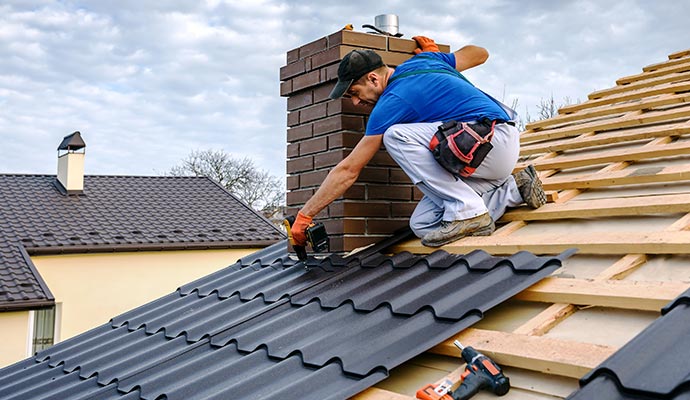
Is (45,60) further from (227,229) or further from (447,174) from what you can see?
(447,174)

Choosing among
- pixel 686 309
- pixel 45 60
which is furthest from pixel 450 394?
pixel 45 60

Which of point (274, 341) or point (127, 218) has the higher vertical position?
point (127, 218)

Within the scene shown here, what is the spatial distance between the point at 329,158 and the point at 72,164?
1683 cm

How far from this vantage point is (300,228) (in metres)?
4.13

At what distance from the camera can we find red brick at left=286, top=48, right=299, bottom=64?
4875 mm

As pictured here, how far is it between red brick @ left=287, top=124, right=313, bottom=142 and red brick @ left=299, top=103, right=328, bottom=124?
0.16 ft

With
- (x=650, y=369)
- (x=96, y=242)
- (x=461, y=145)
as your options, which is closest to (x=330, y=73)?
(x=461, y=145)

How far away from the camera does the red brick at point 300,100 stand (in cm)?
473

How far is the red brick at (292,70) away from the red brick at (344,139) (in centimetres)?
67

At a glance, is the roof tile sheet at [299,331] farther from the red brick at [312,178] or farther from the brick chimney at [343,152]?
the red brick at [312,178]

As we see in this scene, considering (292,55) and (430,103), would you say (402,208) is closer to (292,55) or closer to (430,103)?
(430,103)

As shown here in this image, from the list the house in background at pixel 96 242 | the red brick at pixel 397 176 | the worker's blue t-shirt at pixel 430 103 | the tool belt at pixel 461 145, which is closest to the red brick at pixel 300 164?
the red brick at pixel 397 176

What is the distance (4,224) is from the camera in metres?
16.7

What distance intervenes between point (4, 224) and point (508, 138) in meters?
16.2
